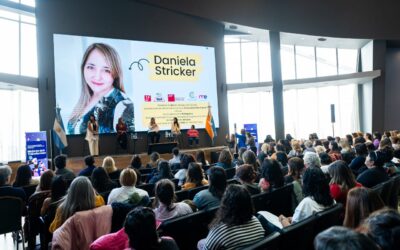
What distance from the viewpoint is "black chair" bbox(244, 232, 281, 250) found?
167 centimetres

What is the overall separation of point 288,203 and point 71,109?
8945 mm

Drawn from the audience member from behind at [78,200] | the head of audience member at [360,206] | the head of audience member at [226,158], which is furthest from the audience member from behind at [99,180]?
the head of audience member at [360,206]

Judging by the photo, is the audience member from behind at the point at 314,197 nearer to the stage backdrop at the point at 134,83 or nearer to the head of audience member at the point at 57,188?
the head of audience member at the point at 57,188

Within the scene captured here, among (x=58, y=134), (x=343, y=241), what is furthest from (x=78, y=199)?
(x=58, y=134)

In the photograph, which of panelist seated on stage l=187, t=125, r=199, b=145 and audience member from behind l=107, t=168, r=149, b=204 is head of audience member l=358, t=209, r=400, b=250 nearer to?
audience member from behind l=107, t=168, r=149, b=204

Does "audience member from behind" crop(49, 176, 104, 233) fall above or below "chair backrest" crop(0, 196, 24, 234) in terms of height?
above

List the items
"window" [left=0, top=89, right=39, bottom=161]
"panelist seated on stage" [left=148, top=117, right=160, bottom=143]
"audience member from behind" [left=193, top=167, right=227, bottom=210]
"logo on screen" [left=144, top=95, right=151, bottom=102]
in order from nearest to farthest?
"audience member from behind" [left=193, top=167, right=227, bottom=210] < "window" [left=0, top=89, right=39, bottom=161] < "panelist seated on stage" [left=148, top=117, right=160, bottom=143] < "logo on screen" [left=144, top=95, right=151, bottom=102]

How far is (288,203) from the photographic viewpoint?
12.3 feet

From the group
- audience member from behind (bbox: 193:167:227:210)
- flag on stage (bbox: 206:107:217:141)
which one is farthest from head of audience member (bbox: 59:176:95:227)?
flag on stage (bbox: 206:107:217:141)

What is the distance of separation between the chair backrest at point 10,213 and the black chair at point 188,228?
2.66 metres

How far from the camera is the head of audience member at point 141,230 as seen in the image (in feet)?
5.85

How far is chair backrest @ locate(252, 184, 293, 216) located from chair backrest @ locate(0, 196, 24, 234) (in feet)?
9.81

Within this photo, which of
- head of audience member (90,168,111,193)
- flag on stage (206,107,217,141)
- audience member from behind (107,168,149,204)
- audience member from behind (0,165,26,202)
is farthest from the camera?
flag on stage (206,107,217,141)

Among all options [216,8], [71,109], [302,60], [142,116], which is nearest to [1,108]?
[71,109]
